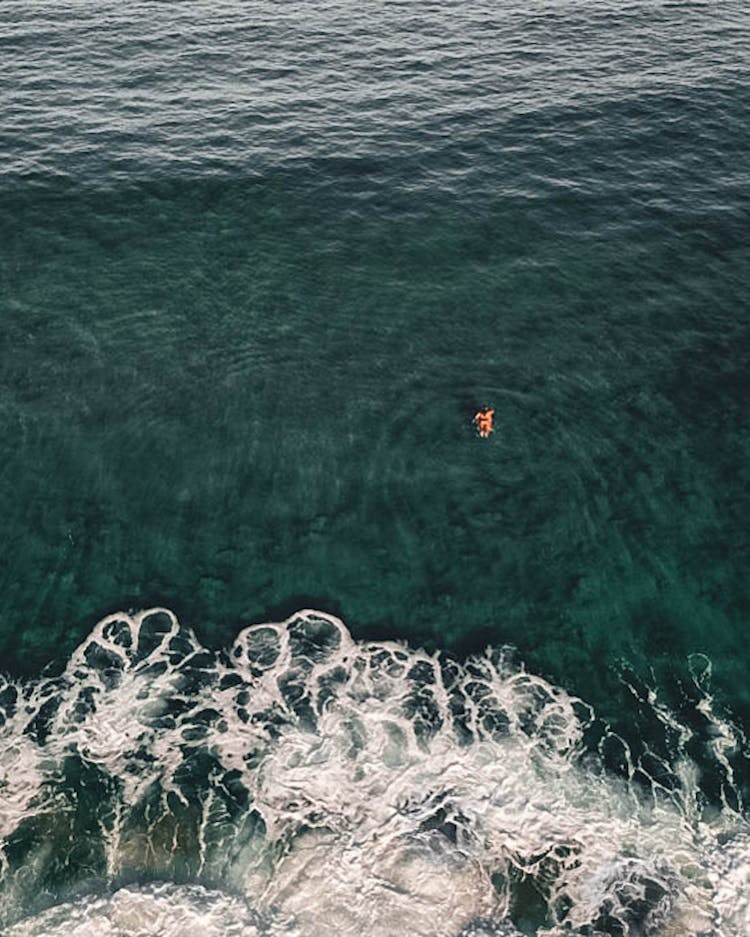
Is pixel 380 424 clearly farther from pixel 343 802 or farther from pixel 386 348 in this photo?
pixel 343 802

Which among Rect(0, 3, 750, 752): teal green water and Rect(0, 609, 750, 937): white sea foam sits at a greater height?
Rect(0, 3, 750, 752): teal green water

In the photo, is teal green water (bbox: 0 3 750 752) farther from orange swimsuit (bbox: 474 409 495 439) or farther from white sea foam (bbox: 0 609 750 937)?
white sea foam (bbox: 0 609 750 937)

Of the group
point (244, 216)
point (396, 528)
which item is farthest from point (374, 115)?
point (396, 528)

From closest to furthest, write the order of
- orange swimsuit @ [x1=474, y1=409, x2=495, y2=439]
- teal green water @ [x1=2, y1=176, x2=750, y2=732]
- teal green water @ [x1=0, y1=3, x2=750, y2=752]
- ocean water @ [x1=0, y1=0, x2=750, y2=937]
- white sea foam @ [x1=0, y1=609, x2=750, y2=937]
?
white sea foam @ [x1=0, y1=609, x2=750, y2=937]
ocean water @ [x1=0, y1=0, x2=750, y2=937]
teal green water @ [x1=2, y1=176, x2=750, y2=732]
teal green water @ [x1=0, y1=3, x2=750, y2=752]
orange swimsuit @ [x1=474, y1=409, x2=495, y2=439]

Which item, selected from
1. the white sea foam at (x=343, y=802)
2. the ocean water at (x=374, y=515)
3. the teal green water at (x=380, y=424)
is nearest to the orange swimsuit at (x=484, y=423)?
the teal green water at (x=380, y=424)

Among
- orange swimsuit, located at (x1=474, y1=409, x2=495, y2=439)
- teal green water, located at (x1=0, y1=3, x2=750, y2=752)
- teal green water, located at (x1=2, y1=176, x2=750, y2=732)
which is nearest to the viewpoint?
teal green water, located at (x1=2, y1=176, x2=750, y2=732)

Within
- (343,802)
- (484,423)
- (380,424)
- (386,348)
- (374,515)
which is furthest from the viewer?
(386,348)

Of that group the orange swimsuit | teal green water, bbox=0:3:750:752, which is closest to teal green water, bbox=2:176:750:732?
teal green water, bbox=0:3:750:752

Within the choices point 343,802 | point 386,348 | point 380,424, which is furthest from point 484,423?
point 343,802
